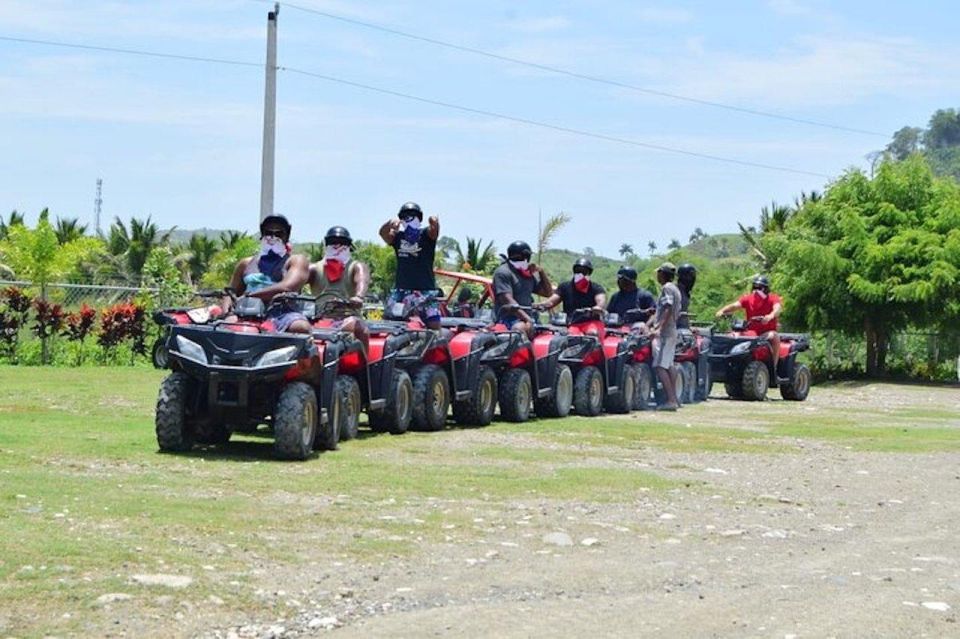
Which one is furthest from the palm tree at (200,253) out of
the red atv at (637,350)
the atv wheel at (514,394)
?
the atv wheel at (514,394)

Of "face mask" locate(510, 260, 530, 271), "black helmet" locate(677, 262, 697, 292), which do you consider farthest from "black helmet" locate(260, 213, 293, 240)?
"black helmet" locate(677, 262, 697, 292)

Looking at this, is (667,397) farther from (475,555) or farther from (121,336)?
(475,555)

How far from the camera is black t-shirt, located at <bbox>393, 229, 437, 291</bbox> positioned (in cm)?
1958

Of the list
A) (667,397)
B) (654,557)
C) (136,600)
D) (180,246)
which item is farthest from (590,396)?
(180,246)

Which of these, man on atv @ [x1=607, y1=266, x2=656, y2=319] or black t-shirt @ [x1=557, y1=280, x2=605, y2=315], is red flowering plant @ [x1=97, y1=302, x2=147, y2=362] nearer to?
man on atv @ [x1=607, y1=266, x2=656, y2=319]

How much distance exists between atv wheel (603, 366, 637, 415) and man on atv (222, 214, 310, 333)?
27.0 feet

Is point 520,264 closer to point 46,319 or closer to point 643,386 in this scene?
point 643,386

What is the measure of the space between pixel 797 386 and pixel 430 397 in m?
12.5

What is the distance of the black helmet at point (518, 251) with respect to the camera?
21469 millimetres

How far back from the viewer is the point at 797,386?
2978 cm

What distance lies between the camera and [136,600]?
8.53 metres

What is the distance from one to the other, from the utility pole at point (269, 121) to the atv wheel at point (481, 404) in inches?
519

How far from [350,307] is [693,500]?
473 cm

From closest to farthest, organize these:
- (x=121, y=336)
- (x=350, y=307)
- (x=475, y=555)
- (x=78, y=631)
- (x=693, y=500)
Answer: (x=78, y=631), (x=475, y=555), (x=693, y=500), (x=350, y=307), (x=121, y=336)
